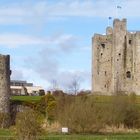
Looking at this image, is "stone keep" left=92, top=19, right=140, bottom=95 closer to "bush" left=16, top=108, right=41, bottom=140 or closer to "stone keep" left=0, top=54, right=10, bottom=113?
"stone keep" left=0, top=54, right=10, bottom=113

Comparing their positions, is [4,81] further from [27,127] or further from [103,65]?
[103,65]

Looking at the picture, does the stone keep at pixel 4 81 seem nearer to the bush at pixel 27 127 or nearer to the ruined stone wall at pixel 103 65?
the bush at pixel 27 127

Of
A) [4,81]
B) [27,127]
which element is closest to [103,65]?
[4,81]

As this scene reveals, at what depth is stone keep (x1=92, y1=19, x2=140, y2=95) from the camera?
106m

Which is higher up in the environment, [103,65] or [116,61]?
[116,61]

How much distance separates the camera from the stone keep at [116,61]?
10650 cm

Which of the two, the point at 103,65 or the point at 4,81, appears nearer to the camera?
the point at 4,81

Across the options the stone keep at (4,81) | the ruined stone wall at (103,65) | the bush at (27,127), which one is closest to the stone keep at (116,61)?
the ruined stone wall at (103,65)

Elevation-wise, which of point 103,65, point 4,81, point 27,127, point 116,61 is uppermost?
point 116,61

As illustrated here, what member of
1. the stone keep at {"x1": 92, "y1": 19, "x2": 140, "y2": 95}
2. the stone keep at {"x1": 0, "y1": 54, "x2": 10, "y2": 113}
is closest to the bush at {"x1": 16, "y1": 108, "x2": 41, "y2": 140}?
the stone keep at {"x1": 0, "y1": 54, "x2": 10, "y2": 113}

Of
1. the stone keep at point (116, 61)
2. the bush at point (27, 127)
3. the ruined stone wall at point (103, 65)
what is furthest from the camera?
the ruined stone wall at point (103, 65)

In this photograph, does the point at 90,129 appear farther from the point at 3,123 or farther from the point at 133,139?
the point at 133,139

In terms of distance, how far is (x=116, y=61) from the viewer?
108 m

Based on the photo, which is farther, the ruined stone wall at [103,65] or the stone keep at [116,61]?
the ruined stone wall at [103,65]
